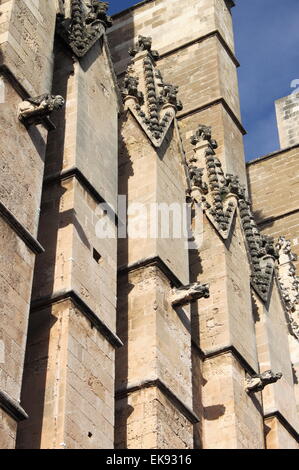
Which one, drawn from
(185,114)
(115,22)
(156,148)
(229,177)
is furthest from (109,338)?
(115,22)

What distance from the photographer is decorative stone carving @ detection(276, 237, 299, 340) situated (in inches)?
624

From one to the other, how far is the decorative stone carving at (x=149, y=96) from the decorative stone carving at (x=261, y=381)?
8.51 feet

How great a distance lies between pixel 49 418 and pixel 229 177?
646 centimetres

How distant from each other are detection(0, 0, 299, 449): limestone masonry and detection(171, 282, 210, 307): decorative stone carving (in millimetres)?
13

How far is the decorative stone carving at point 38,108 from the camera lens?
10.2m

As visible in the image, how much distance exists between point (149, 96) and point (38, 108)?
3503mm

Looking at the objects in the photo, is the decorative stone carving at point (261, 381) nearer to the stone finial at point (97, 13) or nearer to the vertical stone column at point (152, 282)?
the vertical stone column at point (152, 282)

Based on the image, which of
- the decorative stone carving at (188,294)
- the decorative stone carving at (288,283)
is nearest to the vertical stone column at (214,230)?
the decorative stone carving at (188,294)

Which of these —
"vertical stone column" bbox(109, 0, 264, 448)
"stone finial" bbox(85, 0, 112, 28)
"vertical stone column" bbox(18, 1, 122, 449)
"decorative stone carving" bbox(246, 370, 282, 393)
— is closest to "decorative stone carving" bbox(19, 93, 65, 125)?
"vertical stone column" bbox(18, 1, 122, 449)


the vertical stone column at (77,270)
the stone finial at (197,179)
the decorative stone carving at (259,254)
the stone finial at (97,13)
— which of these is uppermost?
the stone finial at (97,13)

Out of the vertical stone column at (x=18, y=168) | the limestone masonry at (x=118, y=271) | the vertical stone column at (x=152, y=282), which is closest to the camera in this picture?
the vertical stone column at (x=18, y=168)

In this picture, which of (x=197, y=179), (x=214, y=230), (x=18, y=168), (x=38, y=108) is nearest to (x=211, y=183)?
(x=197, y=179)

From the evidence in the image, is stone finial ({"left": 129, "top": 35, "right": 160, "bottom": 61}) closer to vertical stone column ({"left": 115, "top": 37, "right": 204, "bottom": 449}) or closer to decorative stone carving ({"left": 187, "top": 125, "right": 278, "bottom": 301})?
vertical stone column ({"left": 115, "top": 37, "right": 204, "bottom": 449})

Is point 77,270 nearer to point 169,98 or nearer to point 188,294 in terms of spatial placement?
point 188,294
